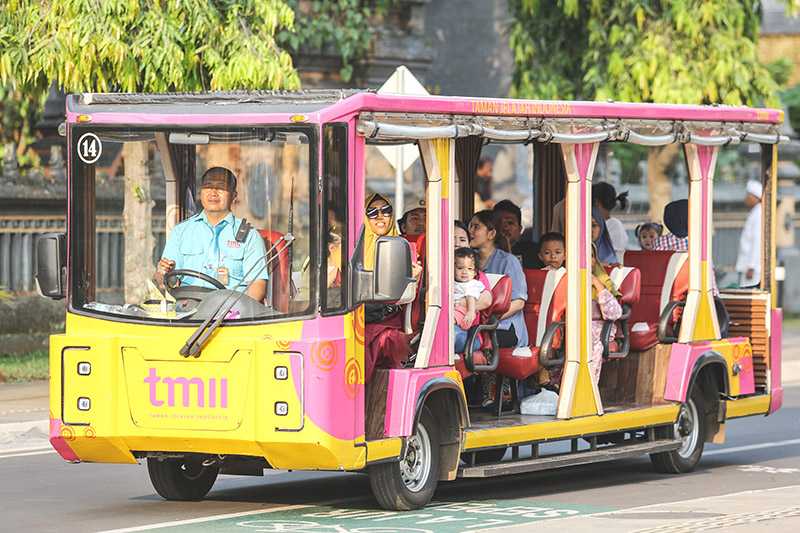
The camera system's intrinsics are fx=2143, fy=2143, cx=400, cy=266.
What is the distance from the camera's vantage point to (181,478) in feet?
42.3

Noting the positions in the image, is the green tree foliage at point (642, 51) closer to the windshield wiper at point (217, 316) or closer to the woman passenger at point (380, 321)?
the woman passenger at point (380, 321)

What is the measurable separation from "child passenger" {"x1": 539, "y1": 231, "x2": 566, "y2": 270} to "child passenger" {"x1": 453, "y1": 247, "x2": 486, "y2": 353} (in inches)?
34.5

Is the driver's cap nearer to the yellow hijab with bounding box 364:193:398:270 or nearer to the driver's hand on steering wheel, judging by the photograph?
the driver's hand on steering wheel

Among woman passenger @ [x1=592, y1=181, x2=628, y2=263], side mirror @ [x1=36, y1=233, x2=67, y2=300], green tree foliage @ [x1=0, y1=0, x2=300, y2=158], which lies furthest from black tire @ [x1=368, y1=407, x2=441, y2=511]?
green tree foliage @ [x1=0, y1=0, x2=300, y2=158]

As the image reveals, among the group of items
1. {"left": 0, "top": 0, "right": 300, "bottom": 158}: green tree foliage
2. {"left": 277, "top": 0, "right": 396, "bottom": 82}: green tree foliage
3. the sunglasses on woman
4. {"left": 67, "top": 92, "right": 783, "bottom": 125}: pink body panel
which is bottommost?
the sunglasses on woman

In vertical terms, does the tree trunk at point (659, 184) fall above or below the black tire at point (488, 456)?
above

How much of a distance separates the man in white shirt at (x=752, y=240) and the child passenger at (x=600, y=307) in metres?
2.04

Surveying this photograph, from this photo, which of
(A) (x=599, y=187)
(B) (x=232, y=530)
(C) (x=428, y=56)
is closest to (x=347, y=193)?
(B) (x=232, y=530)

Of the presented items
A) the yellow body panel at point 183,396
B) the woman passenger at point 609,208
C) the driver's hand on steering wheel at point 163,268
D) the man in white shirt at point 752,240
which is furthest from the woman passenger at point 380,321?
the man in white shirt at point 752,240

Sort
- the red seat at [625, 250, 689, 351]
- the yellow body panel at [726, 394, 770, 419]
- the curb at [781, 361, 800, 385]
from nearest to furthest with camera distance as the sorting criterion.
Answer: the red seat at [625, 250, 689, 351]
the yellow body panel at [726, 394, 770, 419]
the curb at [781, 361, 800, 385]

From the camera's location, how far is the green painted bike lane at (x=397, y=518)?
11445 millimetres

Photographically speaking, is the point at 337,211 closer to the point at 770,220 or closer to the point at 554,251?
the point at 554,251

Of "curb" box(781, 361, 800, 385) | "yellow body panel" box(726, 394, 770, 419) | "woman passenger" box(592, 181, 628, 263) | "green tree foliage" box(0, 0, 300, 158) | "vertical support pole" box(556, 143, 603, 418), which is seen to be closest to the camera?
"vertical support pole" box(556, 143, 603, 418)

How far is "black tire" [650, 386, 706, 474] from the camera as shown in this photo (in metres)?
14.6
